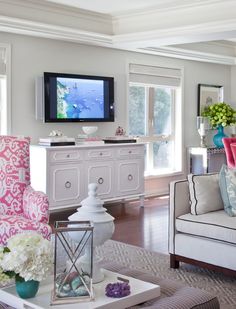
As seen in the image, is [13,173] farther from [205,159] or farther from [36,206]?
[205,159]

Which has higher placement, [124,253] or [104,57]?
[104,57]

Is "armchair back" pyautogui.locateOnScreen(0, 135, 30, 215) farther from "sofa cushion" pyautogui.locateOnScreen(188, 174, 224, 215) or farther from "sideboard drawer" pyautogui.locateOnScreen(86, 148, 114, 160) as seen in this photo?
"sideboard drawer" pyautogui.locateOnScreen(86, 148, 114, 160)

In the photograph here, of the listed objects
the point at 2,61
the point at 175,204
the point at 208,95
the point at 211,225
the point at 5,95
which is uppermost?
the point at 2,61

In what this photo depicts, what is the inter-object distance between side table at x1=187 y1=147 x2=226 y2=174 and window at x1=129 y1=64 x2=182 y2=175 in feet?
0.65

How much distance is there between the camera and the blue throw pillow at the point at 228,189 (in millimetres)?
3824

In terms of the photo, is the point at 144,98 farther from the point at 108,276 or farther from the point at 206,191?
→ the point at 108,276

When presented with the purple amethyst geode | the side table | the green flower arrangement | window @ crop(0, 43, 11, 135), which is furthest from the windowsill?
the purple amethyst geode

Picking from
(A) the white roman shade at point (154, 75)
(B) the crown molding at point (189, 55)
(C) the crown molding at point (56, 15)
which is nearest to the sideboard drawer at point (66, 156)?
(C) the crown molding at point (56, 15)

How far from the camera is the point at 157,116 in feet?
25.7

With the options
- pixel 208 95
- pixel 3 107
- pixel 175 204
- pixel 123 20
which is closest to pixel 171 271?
pixel 175 204

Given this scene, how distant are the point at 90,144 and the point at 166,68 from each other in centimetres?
234

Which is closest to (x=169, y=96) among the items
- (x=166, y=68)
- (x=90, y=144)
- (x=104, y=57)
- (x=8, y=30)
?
(x=166, y=68)

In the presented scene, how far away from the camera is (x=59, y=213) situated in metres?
6.21

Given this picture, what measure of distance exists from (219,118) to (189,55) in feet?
3.89
